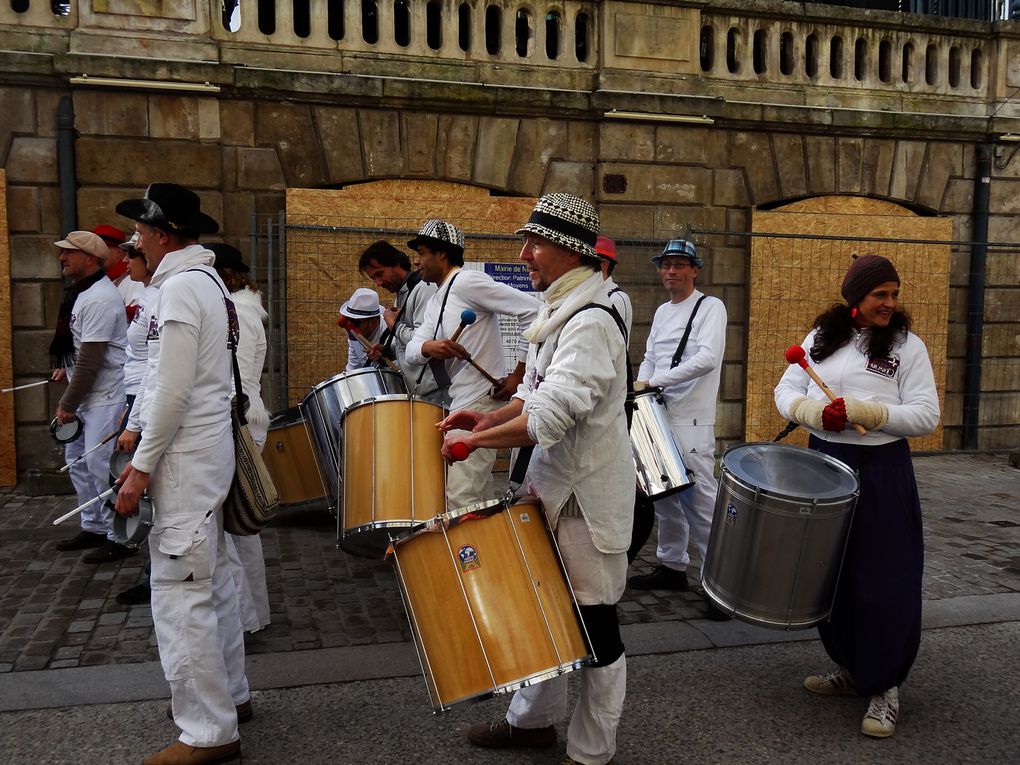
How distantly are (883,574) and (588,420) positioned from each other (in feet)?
4.90

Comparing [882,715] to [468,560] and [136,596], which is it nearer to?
[468,560]

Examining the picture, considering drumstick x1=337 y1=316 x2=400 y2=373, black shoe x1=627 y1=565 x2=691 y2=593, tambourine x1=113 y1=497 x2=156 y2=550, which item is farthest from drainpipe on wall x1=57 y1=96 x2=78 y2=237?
black shoe x1=627 y1=565 x2=691 y2=593

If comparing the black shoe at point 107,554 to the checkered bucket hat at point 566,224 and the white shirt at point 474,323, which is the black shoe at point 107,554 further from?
the checkered bucket hat at point 566,224

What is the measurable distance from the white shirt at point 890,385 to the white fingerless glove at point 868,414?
3 cm

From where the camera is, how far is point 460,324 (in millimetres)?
4727

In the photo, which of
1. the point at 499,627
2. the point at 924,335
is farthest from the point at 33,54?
the point at 924,335

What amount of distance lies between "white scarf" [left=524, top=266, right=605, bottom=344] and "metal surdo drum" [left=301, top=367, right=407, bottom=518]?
5.40 ft

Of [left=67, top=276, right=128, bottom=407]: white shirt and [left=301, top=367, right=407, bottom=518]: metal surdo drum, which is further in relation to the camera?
[left=67, top=276, right=128, bottom=407]: white shirt

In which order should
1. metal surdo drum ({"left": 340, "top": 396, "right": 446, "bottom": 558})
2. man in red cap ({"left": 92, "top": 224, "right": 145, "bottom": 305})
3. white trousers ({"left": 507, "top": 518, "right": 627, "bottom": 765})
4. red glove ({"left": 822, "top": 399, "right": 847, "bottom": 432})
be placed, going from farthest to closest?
man in red cap ({"left": 92, "top": 224, "right": 145, "bottom": 305}) → metal surdo drum ({"left": 340, "top": 396, "right": 446, "bottom": 558}) → red glove ({"left": 822, "top": 399, "right": 847, "bottom": 432}) → white trousers ({"left": 507, "top": 518, "right": 627, "bottom": 765})

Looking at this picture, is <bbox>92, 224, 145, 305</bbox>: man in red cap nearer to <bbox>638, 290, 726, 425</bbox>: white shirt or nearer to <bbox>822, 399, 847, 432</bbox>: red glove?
<bbox>638, 290, 726, 425</bbox>: white shirt

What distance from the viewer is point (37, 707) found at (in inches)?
144

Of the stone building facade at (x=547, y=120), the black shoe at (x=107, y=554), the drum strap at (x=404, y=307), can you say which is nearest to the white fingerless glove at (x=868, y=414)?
the drum strap at (x=404, y=307)

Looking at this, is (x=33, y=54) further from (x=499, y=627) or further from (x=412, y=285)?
(x=499, y=627)

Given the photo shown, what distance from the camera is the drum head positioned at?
→ 3475 millimetres
